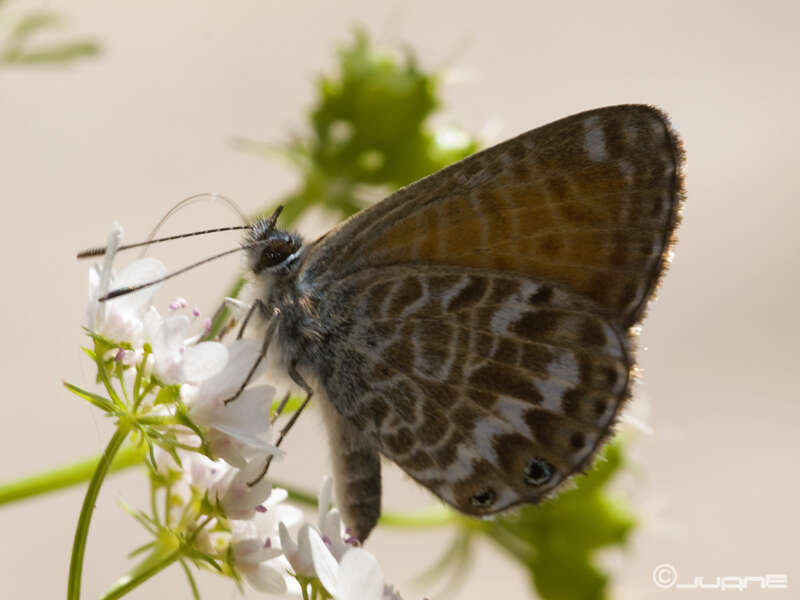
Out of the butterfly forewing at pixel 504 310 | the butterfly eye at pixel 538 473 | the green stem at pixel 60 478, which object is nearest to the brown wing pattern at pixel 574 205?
the butterfly forewing at pixel 504 310

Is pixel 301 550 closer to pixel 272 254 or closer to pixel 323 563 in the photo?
pixel 323 563

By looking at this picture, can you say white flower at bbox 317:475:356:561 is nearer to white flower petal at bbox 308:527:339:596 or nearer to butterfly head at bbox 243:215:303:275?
white flower petal at bbox 308:527:339:596

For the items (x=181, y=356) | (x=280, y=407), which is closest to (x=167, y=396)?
(x=181, y=356)

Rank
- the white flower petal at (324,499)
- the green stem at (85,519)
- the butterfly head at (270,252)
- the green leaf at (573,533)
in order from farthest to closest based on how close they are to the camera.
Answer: the green leaf at (573,533)
the butterfly head at (270,252)
the white flower petal at (324,499)
the green stem at (85,519)

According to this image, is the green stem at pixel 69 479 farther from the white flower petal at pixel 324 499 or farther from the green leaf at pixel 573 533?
the green leaf at pixel 573 533

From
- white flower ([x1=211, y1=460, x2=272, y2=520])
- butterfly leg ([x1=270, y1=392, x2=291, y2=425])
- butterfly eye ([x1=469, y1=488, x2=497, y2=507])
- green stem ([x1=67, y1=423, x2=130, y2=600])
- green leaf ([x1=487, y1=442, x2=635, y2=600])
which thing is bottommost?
green leaf ([x1=487, y1=442, x2=635, y2=600])

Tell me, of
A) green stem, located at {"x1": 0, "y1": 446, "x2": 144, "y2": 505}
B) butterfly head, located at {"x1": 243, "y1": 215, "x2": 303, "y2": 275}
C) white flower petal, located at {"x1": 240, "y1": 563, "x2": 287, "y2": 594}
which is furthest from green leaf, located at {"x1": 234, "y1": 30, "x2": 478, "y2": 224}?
white flower petal, located at {"x1": 240, "y1": 563, "x2": 287, "y2": 594}
